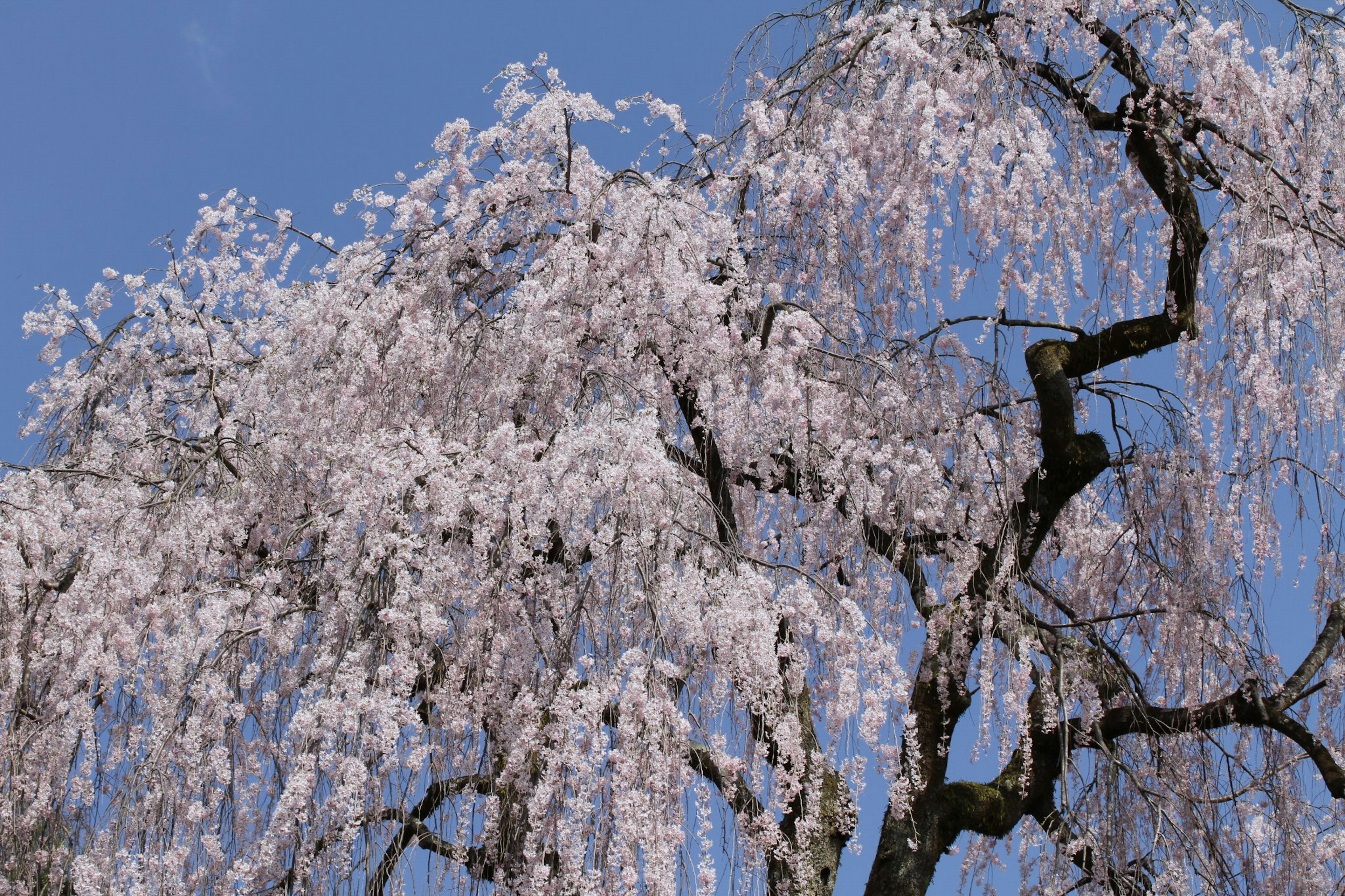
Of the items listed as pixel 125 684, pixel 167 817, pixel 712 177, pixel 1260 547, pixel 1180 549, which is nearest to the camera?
pixel 167 817

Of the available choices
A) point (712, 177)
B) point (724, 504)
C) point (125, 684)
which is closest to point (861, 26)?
point (712, 177)

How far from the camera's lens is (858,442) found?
15.2 feet

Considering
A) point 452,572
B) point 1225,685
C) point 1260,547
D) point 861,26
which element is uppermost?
point 861,26

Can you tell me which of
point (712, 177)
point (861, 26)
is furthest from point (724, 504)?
point (861, 26)

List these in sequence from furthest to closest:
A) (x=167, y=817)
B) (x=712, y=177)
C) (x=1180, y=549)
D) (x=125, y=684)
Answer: (x=712, y=177)
(x=1180, y=549)
(x=125, y=684)
(x=167, y=817)

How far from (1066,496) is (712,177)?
6.78 feet

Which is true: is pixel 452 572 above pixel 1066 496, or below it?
below

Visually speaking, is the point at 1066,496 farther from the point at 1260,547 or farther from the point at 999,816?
the point at 999,816

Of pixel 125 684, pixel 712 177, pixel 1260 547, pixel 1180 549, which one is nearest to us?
pixel 125 684

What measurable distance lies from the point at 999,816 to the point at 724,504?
170 centimetres

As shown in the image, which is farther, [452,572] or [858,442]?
[858,442]

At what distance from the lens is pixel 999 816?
4.69 meters

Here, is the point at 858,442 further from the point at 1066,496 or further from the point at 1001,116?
the point at 1001,116

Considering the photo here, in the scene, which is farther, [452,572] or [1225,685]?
[1225,685]
